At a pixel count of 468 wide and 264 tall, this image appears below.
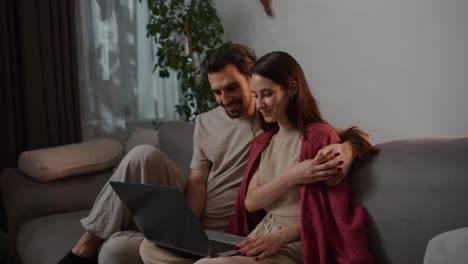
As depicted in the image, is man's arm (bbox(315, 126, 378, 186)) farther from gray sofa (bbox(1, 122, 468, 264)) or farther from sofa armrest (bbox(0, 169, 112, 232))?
sofa armrest (bbox(0, 169, 112, 232))

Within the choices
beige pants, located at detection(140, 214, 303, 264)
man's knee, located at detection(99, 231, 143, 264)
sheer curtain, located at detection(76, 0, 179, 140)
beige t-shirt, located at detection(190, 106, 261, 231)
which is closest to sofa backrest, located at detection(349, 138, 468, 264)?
beige pants, located at detection(140, 214, 303, 264)

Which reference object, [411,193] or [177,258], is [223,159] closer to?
[177,258]

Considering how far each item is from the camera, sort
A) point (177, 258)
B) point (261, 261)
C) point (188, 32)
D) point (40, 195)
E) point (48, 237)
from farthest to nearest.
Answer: point (188, 32), point (40, 195), point (48, 237), point (177, 258), point (261, 261)

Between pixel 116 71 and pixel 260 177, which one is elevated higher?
pixel 116 71

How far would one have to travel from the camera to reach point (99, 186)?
274cm

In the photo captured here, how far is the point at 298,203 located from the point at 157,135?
1301mm

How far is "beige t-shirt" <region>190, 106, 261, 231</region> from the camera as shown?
2.05 meters

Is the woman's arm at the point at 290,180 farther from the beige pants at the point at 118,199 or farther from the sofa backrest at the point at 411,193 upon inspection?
the beige pants at the point at 118,199

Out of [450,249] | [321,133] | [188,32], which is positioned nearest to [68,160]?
[188,32]

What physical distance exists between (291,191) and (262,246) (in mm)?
223

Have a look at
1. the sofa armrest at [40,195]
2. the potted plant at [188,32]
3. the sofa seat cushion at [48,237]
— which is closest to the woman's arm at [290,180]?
the sofa seat cushion at [48,237]

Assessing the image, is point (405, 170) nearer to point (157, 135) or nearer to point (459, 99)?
point (459, 99)

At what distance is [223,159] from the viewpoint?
6.88 feet

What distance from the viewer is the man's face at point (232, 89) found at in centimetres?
198
